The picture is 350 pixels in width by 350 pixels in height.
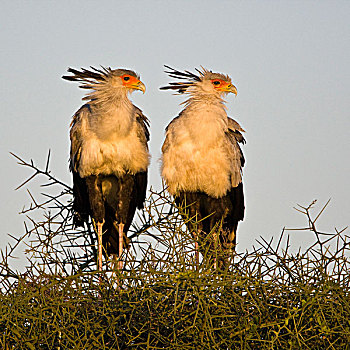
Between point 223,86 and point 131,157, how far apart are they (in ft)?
5.25

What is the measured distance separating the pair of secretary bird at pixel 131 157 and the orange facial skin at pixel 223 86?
9.9 inches

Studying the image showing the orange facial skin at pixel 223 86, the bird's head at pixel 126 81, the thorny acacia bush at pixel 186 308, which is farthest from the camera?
the orange facial skin at pixel 223 86

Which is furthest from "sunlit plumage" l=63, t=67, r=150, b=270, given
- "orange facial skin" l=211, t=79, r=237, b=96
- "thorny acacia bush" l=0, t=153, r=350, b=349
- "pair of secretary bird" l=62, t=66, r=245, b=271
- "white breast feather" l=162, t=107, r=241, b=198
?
"thorny acacia bush" l=0, t=153, r=350, b=349

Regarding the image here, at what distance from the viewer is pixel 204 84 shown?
8.09m

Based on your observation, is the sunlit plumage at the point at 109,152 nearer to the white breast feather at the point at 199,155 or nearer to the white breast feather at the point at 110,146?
the white breast feather at the point at 110,146

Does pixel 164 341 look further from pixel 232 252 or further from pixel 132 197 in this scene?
pixel 132 197

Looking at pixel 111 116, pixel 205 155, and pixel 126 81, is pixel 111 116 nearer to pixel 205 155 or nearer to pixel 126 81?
pixel 126 81

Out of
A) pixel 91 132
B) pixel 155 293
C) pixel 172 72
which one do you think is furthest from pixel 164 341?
pixel 172 72

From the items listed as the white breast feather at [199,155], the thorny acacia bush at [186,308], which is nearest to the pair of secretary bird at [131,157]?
the white breast feather at [199,155]

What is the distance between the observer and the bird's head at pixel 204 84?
A: 8047 millimetres

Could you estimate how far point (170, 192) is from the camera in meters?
7.59

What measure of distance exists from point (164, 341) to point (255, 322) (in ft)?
1.48

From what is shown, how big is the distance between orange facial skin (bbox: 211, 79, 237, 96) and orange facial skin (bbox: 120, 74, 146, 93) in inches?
37.7

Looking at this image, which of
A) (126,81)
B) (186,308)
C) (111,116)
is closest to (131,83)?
(126,81)
